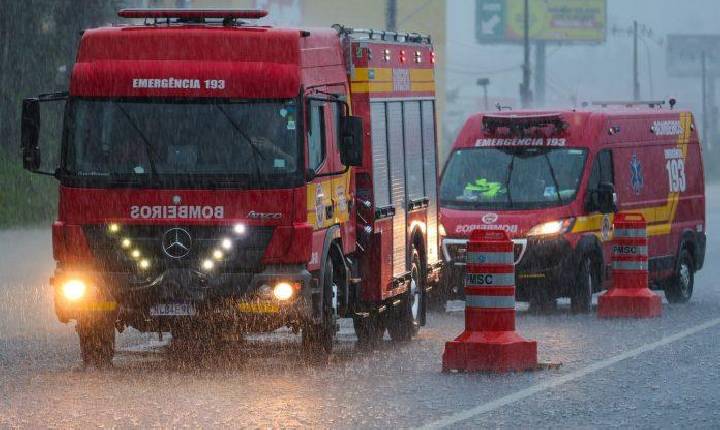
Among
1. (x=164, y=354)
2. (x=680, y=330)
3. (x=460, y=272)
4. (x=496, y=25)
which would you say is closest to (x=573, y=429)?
(x=164, y=354)

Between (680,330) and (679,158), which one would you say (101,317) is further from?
(679,158)

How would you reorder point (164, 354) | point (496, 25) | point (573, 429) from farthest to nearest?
point (496, 25), point (164, 354), point (573, 429)

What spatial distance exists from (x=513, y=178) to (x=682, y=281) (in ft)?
10.6

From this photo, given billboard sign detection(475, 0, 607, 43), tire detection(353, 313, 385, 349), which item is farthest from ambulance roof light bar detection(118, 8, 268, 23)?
billboard sign detection(475, 0, 607, 43)

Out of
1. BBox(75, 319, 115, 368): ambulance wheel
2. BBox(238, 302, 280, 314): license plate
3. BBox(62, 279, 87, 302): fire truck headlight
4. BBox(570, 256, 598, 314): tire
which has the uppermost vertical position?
BBox(62, 279, 87, 302): fire truck headlight

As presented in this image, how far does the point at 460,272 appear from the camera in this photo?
21.4 metres

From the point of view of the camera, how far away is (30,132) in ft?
47.7

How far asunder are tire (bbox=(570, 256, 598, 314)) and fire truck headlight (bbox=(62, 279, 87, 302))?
8.27 metres

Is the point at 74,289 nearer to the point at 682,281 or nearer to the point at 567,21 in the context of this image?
the point at 682,281

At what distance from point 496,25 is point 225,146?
392 feet

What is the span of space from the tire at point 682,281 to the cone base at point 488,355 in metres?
9.91

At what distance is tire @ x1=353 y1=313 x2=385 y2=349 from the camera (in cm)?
1709

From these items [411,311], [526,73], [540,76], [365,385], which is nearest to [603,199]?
[411,311]

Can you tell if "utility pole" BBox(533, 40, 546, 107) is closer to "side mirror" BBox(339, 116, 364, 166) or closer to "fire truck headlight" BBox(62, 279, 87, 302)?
"side mirror" BBox(339, 116, 364, 166)
